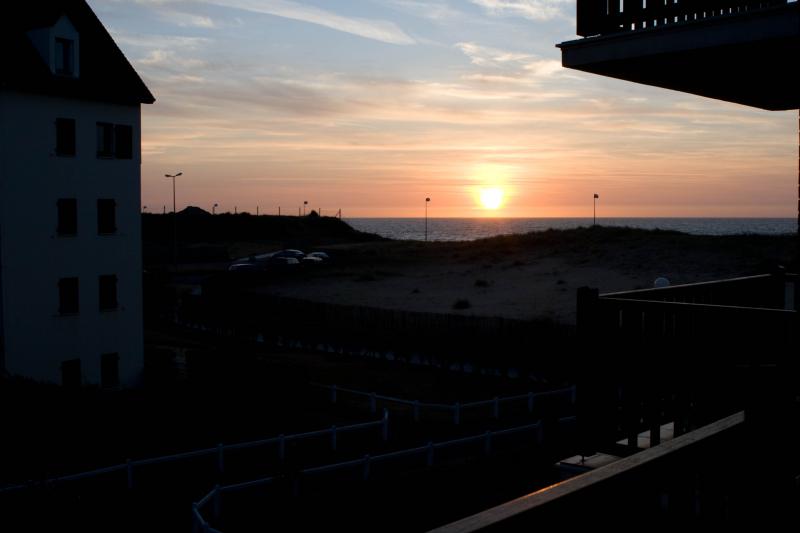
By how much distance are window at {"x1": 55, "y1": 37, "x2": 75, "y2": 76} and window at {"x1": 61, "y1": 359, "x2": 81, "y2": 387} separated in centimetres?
1024

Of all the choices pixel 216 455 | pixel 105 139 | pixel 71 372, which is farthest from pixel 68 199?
pixel 216 455

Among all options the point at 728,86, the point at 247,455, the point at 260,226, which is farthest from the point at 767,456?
the point at 260,226

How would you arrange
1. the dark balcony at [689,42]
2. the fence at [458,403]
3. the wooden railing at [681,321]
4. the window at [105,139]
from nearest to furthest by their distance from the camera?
1. the dark balcony at [689,42]
2. the wooden railing at [681,321]
3. the fence at [458,403]
4. the window at [105,139]

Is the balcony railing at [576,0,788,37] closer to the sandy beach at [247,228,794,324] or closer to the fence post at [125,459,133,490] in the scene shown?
the fence post at [125,459,133,490]

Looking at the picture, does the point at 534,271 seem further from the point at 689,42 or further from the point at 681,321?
the point at 689,42

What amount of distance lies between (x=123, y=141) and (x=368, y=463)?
18355mm

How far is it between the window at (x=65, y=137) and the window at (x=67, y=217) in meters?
1.67

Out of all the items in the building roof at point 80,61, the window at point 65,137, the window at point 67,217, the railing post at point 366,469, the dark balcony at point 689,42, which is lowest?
the railing post at point 366,469

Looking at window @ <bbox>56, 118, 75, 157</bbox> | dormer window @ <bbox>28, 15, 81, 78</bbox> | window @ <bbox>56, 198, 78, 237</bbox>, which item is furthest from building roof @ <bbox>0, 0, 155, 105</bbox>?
window @ <bbox>56, 198, 78, 237</bbox>

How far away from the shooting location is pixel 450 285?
62750 millimetres

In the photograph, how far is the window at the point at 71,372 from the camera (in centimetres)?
2759

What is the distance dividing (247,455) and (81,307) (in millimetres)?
12228

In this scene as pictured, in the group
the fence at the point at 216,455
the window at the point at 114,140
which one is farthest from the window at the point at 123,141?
the fence at the point at 216,455

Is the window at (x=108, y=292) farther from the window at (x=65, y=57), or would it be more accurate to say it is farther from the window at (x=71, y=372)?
the window at (x=65, y=57)
